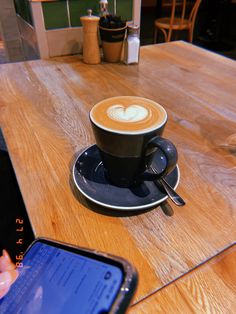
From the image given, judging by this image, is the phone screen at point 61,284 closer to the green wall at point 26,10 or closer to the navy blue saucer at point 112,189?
the navy blue saucer at point 112,189

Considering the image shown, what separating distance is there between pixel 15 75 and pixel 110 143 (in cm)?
71

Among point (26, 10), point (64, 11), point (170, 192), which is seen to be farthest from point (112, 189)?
point (26, 10)

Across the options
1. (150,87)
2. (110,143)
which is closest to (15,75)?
(150,87)

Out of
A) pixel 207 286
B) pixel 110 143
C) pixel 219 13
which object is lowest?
pixel 219 13

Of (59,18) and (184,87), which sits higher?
(59,18)

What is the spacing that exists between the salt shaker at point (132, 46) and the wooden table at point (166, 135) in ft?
0.12

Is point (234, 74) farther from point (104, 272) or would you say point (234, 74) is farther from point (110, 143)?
point (104, 272)

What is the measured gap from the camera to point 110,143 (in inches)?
16.7

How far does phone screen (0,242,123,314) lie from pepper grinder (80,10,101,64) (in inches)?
34.1

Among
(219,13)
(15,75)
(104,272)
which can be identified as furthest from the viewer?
(219,13)

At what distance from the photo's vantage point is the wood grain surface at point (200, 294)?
1.13 ft

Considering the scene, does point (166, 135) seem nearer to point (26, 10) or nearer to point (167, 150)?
A: point (167, 150)

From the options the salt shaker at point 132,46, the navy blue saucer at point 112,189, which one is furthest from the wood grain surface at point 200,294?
the salt shaker at point 132,46

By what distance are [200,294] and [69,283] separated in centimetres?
17
